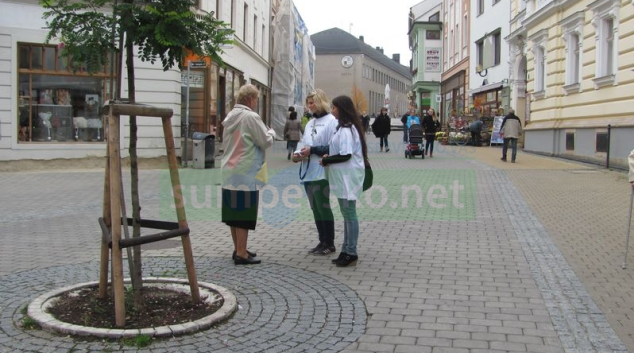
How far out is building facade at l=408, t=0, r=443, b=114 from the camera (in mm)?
55250

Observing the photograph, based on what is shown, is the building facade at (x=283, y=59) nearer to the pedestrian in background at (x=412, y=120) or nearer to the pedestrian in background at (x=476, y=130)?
the pedestrian in background at (x=476, y=130)

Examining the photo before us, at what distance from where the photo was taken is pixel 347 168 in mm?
6398

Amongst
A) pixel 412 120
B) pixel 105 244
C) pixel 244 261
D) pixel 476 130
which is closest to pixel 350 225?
pixel 244 261

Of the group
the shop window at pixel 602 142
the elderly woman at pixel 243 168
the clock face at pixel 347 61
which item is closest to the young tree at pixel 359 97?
the clock face at pixel 347 61

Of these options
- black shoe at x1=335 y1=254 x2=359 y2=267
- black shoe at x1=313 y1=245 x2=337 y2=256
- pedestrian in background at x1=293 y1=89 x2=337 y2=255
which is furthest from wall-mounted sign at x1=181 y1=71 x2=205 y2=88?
black shoe at x1=335 y1=254 x2=359 y2=267

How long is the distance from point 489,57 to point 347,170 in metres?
28.6

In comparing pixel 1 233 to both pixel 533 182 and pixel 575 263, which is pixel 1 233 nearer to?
pixel 575 263

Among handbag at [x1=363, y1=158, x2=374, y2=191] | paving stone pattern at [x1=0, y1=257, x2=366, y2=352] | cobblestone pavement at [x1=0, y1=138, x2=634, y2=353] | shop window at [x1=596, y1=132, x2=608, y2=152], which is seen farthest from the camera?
shop window at [x1=596, y1=132, x2=608, y2=152]

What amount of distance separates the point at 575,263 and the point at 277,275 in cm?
302

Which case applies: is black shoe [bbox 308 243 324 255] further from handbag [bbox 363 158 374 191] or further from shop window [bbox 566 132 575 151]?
shop window [bbox 566 132 575 151]

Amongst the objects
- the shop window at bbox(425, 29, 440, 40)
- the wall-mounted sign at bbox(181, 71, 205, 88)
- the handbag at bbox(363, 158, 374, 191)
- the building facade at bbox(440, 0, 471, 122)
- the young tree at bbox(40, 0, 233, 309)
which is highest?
the shop window at bbox(425, 29, 440, 40)

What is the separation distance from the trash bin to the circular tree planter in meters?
12.7

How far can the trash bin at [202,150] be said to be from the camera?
18.0 metres

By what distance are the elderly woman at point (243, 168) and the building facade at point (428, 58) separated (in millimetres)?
47900
